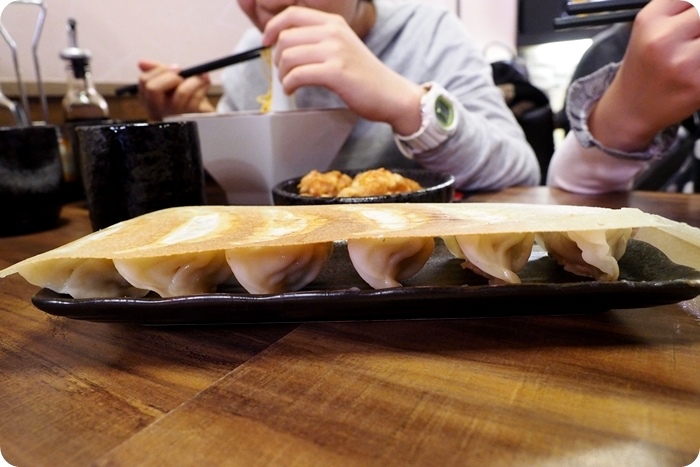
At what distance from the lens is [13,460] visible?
30 centimetres

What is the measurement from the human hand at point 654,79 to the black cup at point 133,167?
77cm

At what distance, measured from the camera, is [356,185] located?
81 cm

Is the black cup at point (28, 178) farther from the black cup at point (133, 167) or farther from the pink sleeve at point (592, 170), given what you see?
the pink sleeve at point (592, 170)

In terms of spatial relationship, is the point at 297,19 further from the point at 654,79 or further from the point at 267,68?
the point at 654,79

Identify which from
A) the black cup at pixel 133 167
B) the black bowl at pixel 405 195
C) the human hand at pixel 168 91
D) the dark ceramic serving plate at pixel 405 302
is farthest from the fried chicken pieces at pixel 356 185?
the human hand at pixel 168 91

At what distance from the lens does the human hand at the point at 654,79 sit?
0.77 metres

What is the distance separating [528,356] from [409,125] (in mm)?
794

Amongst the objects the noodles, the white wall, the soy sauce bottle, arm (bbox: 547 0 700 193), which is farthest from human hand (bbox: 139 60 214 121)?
arm (bbox: 547 0 700 193)

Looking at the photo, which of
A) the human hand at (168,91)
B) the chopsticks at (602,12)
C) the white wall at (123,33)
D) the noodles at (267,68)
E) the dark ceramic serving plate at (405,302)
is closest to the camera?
the dark ceramic serving plate at (405,302)

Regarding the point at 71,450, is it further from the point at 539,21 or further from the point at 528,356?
the point at 539,21

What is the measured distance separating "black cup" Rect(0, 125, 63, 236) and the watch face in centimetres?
80

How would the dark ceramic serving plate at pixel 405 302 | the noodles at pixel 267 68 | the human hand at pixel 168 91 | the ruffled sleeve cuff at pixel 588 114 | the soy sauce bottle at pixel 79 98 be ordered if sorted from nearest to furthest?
the dark ceramic serving plate at pixel 405 302, the ruffled sleeve cuff at pixel 588 114, the noodles at pixel 267 68, the soy sauce bottle at pixel 79 98, the human hand at pixel 168 91

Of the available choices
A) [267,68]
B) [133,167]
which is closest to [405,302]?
[133,167]

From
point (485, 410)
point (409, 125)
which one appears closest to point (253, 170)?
point (409, 125)
